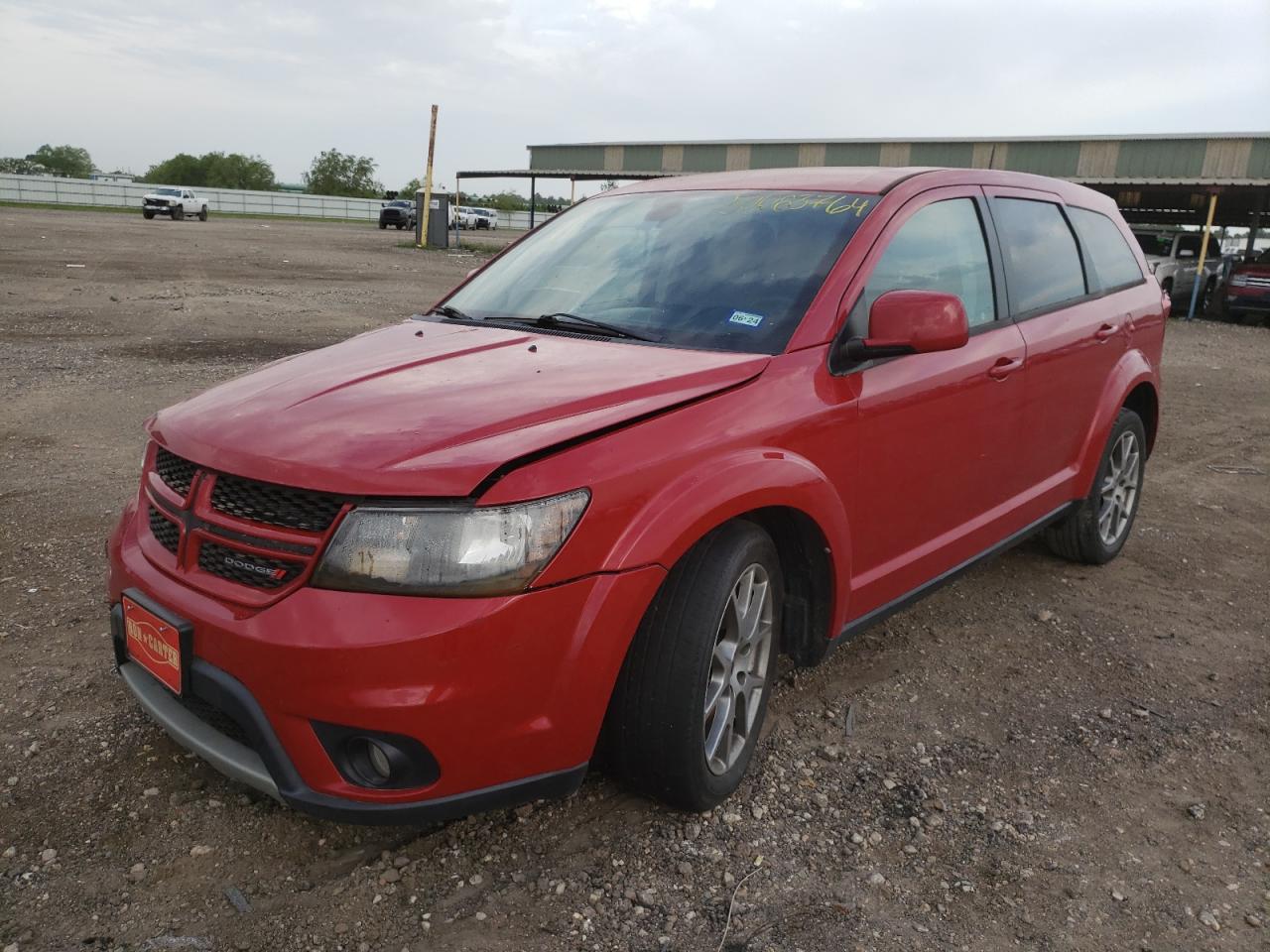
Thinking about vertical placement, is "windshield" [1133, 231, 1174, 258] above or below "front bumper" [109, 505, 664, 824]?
above

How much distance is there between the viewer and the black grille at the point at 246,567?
2.12 meters

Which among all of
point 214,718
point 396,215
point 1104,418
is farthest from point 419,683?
point 396,215

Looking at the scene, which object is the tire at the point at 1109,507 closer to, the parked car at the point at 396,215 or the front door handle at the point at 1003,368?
the front door handle at the point at 1003,368

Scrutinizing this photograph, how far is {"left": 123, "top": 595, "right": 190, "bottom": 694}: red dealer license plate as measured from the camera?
2.22 m

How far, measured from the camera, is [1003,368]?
11.4 ft

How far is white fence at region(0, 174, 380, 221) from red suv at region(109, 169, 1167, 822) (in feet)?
172

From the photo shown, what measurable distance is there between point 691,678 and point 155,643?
1.24 metres

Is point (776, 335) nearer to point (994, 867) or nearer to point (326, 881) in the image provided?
point (994, 867)

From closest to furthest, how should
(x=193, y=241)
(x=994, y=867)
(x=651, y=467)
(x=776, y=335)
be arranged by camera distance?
(x=651, y=467) → (x=994, y=867) → (x=776, y=335) → (x=193, y=241)

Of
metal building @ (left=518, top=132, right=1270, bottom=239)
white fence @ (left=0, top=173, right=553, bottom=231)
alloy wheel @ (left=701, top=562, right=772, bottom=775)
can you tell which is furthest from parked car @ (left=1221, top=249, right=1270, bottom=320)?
white fence @ (left=0, top=173, right=553, bottom=231)

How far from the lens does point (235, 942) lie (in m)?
2.13

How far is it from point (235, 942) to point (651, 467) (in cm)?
135

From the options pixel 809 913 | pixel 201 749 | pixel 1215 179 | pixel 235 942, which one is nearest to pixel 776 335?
pixel 809 913

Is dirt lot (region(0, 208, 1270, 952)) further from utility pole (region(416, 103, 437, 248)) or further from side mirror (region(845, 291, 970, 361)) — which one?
utility pole (region(416, 103, 437, 248))
